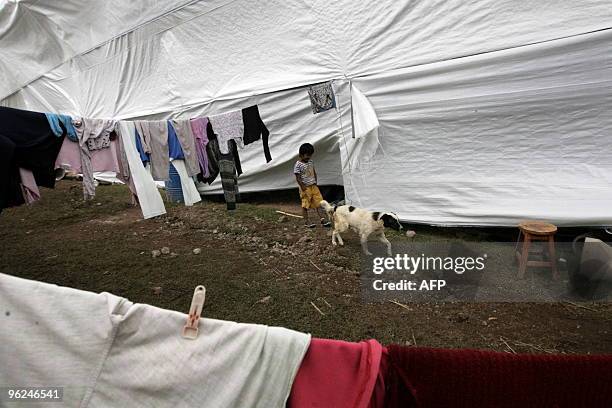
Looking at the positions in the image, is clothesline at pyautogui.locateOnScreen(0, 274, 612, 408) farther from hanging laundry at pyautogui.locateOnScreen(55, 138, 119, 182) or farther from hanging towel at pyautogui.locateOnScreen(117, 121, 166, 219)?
hanging towel at pyautogui.locateOnScreen(117, 121, 166, 219)

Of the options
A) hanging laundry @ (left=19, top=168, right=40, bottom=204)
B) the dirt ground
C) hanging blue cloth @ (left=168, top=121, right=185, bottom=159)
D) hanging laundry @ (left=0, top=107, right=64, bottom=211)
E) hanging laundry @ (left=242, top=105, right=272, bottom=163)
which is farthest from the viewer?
hanging blue cloth @ (left=168, top=121, right=185, bottom=159)

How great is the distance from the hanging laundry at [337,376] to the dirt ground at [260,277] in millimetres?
1717

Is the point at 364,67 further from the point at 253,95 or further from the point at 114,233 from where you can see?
the point at 114,233

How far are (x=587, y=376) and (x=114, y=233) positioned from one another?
5488mm

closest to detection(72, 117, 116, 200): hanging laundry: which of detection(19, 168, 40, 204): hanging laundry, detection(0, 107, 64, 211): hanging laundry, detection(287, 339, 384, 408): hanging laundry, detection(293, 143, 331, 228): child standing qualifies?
detection(0, 107, 64, 211): hanging laundry

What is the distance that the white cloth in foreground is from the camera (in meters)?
0.84

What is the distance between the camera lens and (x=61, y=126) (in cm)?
326

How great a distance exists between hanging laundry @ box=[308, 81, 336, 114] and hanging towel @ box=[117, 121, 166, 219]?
2492 millimetres

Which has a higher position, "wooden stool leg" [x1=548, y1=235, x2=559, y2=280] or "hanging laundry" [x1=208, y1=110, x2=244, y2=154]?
"hanging laundry" [x1=208, y1=110, x2=244, y2=154]

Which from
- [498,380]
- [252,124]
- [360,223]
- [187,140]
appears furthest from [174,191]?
[498,380]

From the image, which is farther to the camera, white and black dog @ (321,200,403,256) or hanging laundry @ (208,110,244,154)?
hanging laundry @ (208,110,244,154)

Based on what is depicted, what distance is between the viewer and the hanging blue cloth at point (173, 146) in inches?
165

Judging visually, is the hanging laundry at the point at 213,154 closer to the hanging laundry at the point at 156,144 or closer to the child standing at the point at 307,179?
the hanging laundry at the point at 156,144

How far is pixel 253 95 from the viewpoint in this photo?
6012 mm
